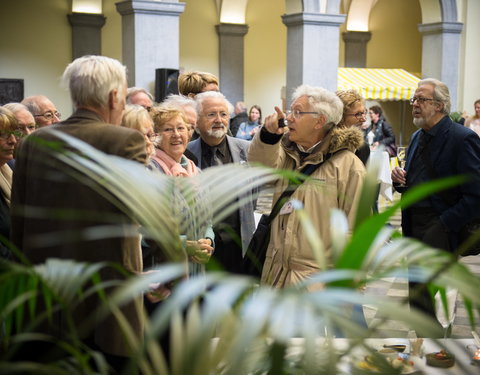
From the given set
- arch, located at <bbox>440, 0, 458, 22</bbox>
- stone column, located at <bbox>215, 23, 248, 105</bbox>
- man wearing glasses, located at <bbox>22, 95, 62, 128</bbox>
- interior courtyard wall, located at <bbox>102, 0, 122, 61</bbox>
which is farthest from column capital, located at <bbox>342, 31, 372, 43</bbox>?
man wearing glasses, located at <bbox>22, 95, 62, 128</bbox>

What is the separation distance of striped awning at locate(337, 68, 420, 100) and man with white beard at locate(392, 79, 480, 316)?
45.0ft

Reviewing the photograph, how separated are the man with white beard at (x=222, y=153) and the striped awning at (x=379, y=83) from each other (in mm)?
14052

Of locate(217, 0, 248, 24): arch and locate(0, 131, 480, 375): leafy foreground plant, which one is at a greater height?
locate(217, 0, 248, 24): arch

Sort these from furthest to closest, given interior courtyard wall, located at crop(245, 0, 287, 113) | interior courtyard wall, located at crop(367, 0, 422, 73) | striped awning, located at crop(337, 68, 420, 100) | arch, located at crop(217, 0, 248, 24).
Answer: interior courtyard wall, located at crop(367, 0, 422, 73) → interior courtyard wall, located at crop(245, 0, 287, 113) → arch, located at crop(217, 0, 248, 24) → striped awning, located at crop(337, 68, 420, 100)

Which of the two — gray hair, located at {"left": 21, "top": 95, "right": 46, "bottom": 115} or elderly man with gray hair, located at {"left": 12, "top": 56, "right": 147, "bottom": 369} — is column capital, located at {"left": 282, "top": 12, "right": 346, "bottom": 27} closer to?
gray hair, located at {"left": 21, "top": 95, "right": 46, "bottom": 115}

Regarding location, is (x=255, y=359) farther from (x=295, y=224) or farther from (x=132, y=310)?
(x=295, y=224)

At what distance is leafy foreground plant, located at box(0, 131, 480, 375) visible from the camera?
4.03 ft

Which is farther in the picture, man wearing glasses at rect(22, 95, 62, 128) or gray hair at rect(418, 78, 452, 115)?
man wearing glasses at rect(22, 95, 62, 128)

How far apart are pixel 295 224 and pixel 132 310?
4.61 ft

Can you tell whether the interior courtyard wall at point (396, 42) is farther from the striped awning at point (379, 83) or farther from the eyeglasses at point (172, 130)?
the eyeglasses at point (172, 130)

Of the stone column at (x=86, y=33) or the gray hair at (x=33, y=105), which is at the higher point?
the stone column at (x=86, y=33)

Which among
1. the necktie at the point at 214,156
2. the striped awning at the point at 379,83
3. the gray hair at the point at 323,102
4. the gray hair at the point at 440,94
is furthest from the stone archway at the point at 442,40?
the gray hair at the point at 323,102

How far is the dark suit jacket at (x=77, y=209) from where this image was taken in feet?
8.16

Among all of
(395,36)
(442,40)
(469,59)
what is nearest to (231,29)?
(395,36)
